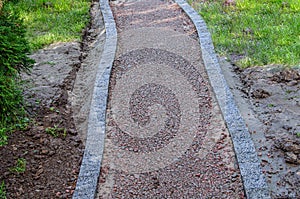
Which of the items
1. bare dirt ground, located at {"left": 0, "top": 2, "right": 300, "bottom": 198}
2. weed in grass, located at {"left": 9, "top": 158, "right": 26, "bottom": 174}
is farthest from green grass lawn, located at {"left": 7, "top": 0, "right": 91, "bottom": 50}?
weed in grass, located at {"left": 9, "top": 158, "right": 26, "bottom": 174}

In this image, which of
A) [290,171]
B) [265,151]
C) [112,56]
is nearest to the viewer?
[290,171]

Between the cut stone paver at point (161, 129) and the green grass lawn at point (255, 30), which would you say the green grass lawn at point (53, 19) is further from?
the green grass lawn at point (255, 30)

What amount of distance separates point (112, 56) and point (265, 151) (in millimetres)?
2716

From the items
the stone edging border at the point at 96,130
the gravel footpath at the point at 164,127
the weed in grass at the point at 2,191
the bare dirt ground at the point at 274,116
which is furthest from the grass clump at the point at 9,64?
the bare dirt ground at the point at 274,116

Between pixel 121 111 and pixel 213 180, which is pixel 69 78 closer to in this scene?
pixel 121 111

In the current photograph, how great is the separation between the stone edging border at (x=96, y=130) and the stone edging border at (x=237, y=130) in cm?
129

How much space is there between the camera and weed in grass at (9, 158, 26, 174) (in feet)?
12.0

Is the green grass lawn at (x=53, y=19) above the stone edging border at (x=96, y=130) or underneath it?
above

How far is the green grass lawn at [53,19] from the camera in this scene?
618cm

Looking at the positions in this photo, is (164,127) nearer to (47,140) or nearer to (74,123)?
(74,123)

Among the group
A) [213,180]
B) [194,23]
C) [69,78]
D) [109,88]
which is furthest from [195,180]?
[194,23]

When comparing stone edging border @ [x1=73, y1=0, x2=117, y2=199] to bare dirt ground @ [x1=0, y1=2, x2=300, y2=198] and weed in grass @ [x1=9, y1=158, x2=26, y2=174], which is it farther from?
weed in grass @ [x1=9, y1=158, x2=26, y2=174]

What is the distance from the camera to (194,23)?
6418 millimetres

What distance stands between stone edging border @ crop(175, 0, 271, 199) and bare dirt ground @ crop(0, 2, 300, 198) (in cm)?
9
